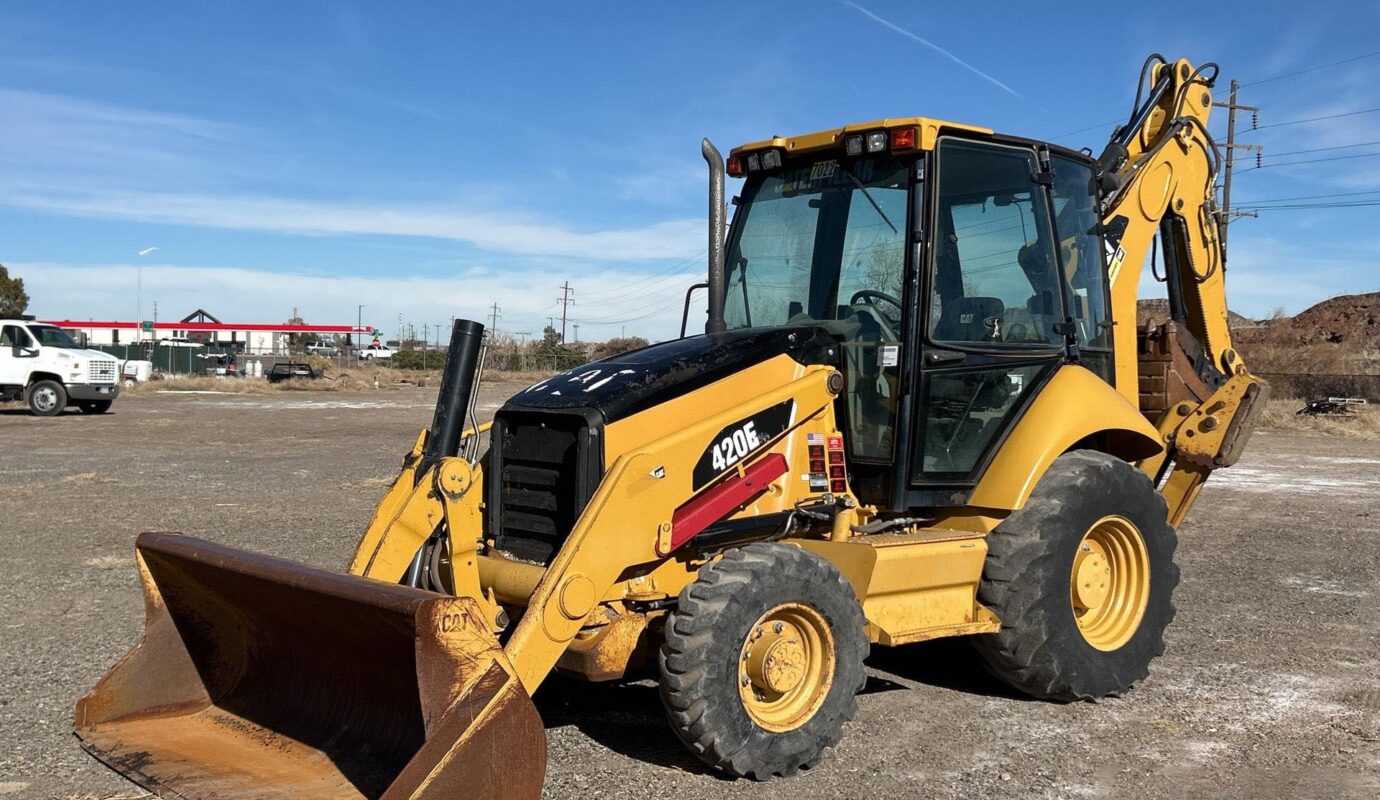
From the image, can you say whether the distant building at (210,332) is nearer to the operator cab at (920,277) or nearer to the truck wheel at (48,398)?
the truck wheel at (48,398)

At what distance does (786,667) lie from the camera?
182 inches

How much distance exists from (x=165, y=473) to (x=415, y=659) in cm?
1233

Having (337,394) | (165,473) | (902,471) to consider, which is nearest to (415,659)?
(902,471)

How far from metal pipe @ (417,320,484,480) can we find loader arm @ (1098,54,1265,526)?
3646 mm

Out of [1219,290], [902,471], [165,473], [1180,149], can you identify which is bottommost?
[165,473]

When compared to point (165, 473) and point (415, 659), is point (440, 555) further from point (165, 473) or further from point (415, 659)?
point (165, 473)

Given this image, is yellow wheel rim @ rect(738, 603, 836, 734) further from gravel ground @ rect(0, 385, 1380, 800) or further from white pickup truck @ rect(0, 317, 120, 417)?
A: white pickup truck @ rect(0, 317, 120, 417)

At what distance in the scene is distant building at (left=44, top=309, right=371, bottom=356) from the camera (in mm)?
82562

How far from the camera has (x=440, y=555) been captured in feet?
17.2

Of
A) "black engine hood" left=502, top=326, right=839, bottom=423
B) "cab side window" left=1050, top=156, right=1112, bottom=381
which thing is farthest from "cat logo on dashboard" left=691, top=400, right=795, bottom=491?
"cab side window" left=1050, top=156, right=1112, bottom=381

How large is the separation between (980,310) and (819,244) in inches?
33.5

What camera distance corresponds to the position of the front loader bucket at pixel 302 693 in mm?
3793

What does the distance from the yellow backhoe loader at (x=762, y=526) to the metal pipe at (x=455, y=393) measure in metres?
0.02

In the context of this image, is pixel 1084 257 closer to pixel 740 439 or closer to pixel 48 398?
pixel 740 439
